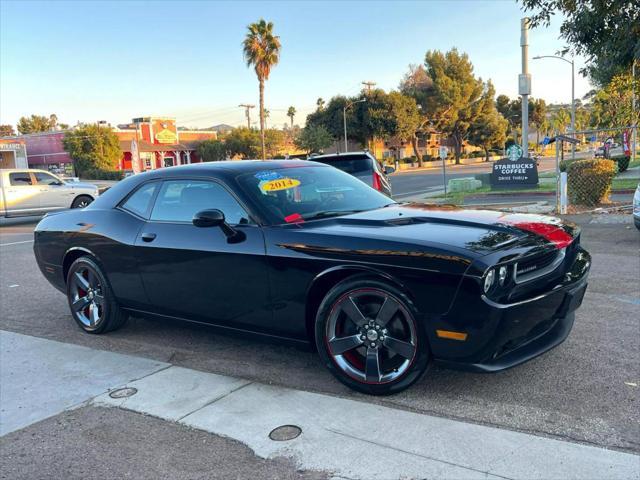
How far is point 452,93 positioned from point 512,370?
6384 centimetres

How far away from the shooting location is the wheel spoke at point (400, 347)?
134 inches

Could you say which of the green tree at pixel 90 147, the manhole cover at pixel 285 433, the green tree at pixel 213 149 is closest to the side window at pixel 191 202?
the manhole cover at pixel 285 433

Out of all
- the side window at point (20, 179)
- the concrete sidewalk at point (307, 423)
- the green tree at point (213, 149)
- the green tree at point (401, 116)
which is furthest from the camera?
the green tree at point (213, 149)

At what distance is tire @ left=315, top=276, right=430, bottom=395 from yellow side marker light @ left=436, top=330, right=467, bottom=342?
0.12m

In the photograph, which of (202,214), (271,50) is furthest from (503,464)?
(271,50)

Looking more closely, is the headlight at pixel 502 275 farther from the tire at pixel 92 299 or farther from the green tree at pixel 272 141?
the green tree at pixel 272 141

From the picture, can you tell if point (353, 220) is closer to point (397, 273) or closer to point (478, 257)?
point (397, 273)

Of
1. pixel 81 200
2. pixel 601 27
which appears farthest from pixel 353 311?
pixel 81 200

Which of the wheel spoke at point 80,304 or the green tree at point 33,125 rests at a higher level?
the green tree at point 33,125

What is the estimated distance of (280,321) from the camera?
12.8 ft

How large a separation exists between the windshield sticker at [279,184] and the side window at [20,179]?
1607 centimetres

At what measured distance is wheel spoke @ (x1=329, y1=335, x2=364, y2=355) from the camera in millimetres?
3588

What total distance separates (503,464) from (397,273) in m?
1.19

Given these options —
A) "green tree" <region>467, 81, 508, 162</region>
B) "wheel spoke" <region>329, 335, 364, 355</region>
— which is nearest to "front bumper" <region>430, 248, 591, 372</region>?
"wheel spoke" <region>329, 335, 364, 355</region>
